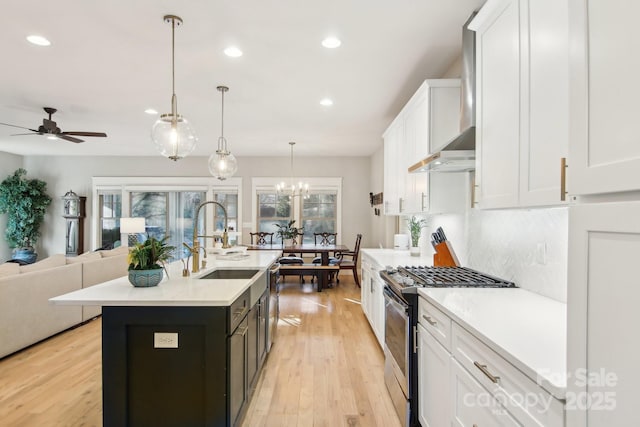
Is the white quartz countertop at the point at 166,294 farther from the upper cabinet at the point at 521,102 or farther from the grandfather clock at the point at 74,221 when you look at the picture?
the grandfather clock at the point at 74,221

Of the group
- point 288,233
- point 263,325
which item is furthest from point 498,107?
point 288,233

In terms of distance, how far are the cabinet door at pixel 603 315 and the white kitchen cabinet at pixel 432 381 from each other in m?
0.89

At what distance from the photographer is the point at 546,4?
1.50m

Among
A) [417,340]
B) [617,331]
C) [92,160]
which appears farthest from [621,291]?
[92,160]

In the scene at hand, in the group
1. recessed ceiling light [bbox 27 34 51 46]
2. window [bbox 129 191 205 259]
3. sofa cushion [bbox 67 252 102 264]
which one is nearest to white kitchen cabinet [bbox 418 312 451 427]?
recessed ceiling light [bbox 27 34 51 46]

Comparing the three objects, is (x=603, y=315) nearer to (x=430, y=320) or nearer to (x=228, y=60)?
(x=430, y=320)

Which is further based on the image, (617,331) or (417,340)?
(417,340)

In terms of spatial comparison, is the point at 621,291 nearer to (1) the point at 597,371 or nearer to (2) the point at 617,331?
(2) the point at 617,331

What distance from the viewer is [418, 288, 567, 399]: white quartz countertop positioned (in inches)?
41.8

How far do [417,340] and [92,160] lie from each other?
835cm

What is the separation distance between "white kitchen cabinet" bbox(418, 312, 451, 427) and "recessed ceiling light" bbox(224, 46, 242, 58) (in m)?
2.37

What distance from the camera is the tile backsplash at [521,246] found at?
183 cm

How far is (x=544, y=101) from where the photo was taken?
4.89 feet

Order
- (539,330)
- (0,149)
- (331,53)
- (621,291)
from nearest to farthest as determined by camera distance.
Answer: (621,291), (539,330), (331,53), (0,149)
